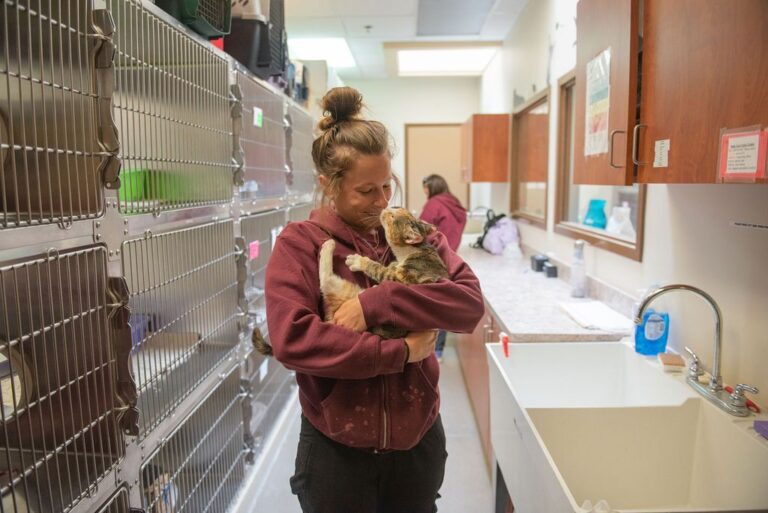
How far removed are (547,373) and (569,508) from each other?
94 cm

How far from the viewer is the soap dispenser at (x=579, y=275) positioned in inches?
106

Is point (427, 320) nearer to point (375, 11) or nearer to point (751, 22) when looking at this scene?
point (751, 22)

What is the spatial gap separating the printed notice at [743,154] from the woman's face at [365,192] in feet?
2.28

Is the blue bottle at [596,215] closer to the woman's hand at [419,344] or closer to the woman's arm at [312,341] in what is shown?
the woman's hand at [419,344]

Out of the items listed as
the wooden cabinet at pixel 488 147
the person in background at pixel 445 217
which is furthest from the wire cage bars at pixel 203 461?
the wooden cabinet at pixel 488 147

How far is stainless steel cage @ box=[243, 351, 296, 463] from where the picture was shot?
7.27 feet

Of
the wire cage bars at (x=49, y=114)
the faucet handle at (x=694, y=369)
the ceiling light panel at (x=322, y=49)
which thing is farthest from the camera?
the ceiling light panel at (x=322, y=49)

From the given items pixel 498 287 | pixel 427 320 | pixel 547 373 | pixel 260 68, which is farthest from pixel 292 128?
pixel 427 320

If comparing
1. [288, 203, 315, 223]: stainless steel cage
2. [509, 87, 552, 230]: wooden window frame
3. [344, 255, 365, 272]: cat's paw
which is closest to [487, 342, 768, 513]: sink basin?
[344, 255, 365, 272]: cat's paw

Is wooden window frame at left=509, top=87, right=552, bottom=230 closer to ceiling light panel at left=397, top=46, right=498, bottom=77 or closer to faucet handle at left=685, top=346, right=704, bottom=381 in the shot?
ceiling light panel at left=397, top=46, right=498, bottom=77

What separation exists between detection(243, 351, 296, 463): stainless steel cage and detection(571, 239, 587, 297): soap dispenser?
5.29 feet

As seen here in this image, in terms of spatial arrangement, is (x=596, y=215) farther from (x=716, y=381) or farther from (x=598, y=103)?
(x=716, y=381)

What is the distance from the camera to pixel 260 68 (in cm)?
219

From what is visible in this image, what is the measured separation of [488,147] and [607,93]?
11.3 ft
